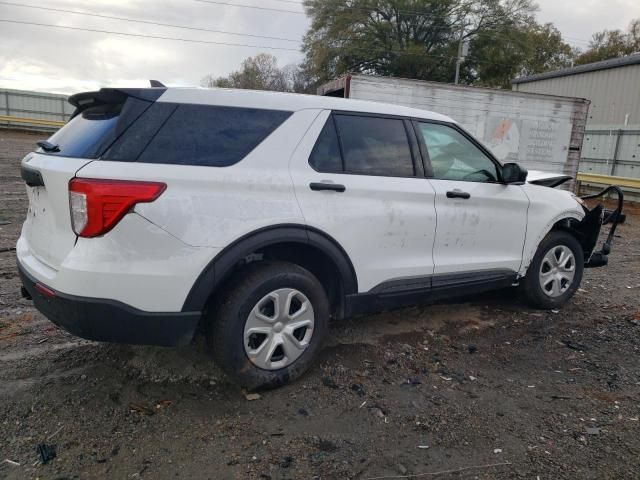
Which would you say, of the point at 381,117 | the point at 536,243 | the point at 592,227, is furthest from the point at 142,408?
the point at 592,227

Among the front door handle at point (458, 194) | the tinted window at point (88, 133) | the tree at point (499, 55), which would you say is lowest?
the front door handle at point (458, 194)

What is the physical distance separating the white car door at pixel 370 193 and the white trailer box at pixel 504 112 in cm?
656

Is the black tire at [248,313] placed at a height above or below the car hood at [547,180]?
below

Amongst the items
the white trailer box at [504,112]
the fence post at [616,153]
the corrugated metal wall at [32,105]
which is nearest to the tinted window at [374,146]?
the white trailer box at [504,112]

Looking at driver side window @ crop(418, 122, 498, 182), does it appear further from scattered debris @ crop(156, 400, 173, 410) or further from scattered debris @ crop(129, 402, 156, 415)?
scattered debris @ crop(129, 402, 156, 415)

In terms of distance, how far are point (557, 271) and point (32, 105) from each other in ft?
113

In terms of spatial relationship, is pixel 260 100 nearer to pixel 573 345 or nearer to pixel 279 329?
pixel 279 329

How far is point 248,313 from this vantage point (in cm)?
304

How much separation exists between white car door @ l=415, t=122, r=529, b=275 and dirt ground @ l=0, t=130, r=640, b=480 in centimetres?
69

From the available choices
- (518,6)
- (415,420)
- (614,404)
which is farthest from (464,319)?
(518,6)

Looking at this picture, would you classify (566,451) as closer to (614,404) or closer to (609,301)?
(614,404)

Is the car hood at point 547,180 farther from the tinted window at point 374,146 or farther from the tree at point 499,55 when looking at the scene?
the tree at point 499,55

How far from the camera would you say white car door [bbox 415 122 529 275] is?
3936 mm

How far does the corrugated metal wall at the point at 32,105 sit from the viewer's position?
31250mm
